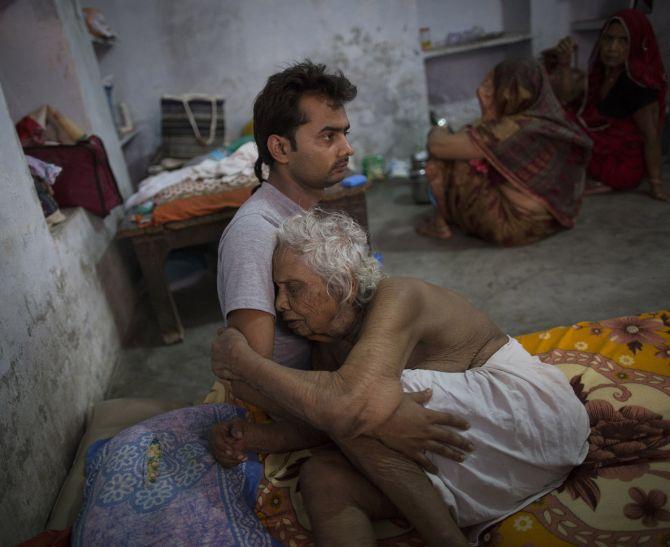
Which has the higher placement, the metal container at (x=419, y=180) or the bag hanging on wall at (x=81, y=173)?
the bag hanging on wall at (x=81, y=173)

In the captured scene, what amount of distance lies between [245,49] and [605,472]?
569 centimetres

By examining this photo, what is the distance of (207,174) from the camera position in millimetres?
4059

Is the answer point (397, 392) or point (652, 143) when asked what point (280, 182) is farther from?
point (652, 143)

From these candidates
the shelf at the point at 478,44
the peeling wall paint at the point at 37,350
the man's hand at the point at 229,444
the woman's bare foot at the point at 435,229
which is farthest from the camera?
the shelf at the point at 478,44

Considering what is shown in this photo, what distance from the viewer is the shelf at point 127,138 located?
514 cm

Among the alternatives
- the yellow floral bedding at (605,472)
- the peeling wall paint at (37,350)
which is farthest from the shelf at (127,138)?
the yellow floral bedding at (605,472)

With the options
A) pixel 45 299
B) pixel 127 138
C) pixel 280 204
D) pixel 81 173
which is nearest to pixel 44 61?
pixel 81 173

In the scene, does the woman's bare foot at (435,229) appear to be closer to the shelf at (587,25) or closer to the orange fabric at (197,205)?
the orange fabric at (197,205)

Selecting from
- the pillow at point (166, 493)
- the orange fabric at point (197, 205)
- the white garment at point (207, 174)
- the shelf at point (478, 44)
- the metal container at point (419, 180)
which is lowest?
the metal container at point (419, 180)

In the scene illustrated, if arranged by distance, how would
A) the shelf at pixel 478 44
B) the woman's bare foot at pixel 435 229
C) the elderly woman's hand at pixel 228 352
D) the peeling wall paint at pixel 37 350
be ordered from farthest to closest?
the shelf at pixel 478 44
the woman's bare foot at pixel 435 229
the peeling wall paint at pixel 37 350
the elderly woman's hand at pixel 228 352

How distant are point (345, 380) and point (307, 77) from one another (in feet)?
3.89

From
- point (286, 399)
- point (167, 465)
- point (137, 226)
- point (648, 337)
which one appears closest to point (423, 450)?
point (286, 399)

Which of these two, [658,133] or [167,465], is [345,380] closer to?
[167,465]

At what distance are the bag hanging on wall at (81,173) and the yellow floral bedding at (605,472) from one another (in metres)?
2.34
